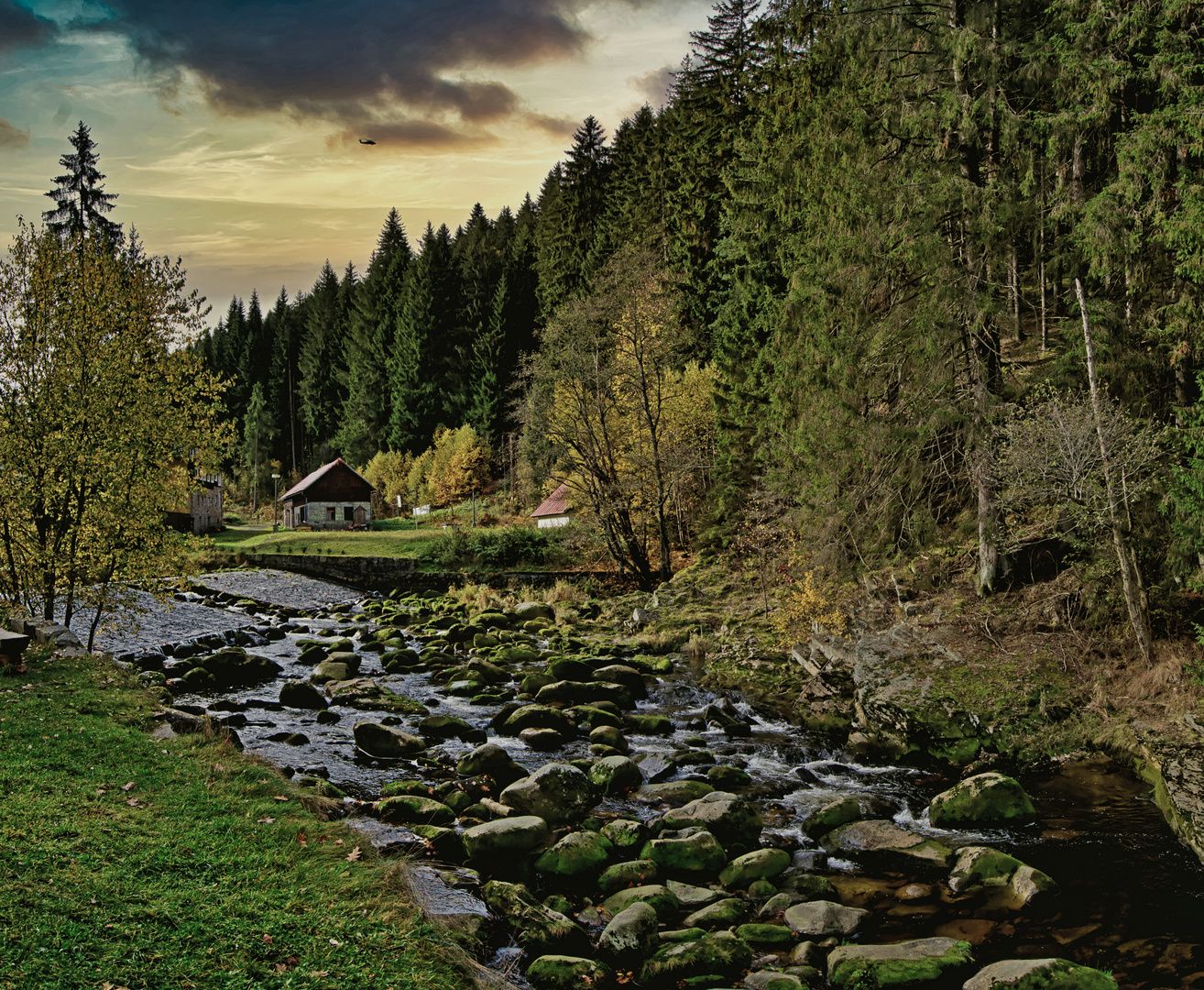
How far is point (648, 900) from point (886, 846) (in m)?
2.95

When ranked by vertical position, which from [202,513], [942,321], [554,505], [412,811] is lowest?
[412,811]

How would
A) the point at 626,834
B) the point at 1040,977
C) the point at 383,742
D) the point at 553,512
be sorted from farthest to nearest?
the point at 553,512 < the point at 383,742 < the point at 626,834 < the point at 1040,977

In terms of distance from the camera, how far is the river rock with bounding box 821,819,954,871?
816 cm

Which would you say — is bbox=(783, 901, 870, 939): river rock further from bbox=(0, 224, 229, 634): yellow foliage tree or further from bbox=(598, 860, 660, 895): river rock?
bbox=(0, 224, 229, 634): yellow foliage tree

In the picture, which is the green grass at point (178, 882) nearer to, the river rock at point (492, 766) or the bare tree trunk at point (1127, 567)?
the river rock at point (492, 766)

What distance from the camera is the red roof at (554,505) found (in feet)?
128

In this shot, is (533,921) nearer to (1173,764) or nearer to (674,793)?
(674,793)

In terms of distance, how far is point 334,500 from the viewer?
55.8m

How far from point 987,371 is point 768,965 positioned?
11632mm

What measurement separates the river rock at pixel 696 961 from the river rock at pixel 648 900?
70 centimetres

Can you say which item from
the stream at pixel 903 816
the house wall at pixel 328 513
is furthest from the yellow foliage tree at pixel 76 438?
the house wall at pixel 328 513

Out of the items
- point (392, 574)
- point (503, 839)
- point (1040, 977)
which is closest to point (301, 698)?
point (503, 839)

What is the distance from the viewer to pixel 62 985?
4.18 meters

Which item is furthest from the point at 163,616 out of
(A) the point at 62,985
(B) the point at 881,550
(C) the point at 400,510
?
(C) the point at 400,510
